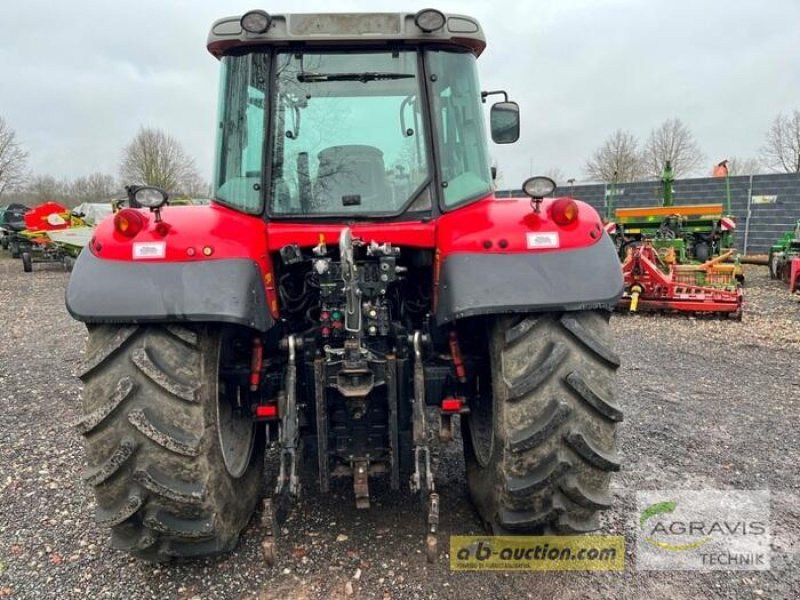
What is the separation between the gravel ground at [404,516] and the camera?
2441 mm

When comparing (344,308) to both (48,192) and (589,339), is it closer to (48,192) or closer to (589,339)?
(589,339)

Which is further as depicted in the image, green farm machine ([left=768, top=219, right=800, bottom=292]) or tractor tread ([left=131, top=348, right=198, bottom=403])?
green farm machine ([left=768, top=219, right=800, bottom=292])

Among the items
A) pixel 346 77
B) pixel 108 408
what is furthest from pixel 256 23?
pixel 108 408

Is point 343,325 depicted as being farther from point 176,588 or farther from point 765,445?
point 765,445

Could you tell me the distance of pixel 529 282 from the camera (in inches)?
90.0

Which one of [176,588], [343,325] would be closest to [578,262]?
[343,325]

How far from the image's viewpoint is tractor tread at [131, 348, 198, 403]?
87.0 inches

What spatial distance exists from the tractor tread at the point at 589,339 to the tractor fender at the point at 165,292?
1.23 meters

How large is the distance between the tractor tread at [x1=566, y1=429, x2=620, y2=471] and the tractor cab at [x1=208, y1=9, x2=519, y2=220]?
117 centimetres

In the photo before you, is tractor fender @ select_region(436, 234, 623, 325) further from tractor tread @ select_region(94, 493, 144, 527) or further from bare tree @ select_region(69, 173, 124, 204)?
bare tree @ select_region(69, 173, 124, 204)

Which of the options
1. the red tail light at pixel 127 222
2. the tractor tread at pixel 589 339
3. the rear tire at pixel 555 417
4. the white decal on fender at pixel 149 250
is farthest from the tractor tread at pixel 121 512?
the tractor tread at pixel 589 339

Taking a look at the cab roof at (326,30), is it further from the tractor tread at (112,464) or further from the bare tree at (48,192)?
the bare tree at (48,192)

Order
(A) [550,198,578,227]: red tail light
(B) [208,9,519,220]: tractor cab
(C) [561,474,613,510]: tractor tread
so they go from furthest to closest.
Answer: (B) [208,9,519,220]: tractor cab, (A) [550,198,578,227]: red tail light, (C) [561,474,613,510]: tractor tread

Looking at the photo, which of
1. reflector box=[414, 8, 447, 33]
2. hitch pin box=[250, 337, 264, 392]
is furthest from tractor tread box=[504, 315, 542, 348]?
reflector box=[414, 8, 447, 33]
